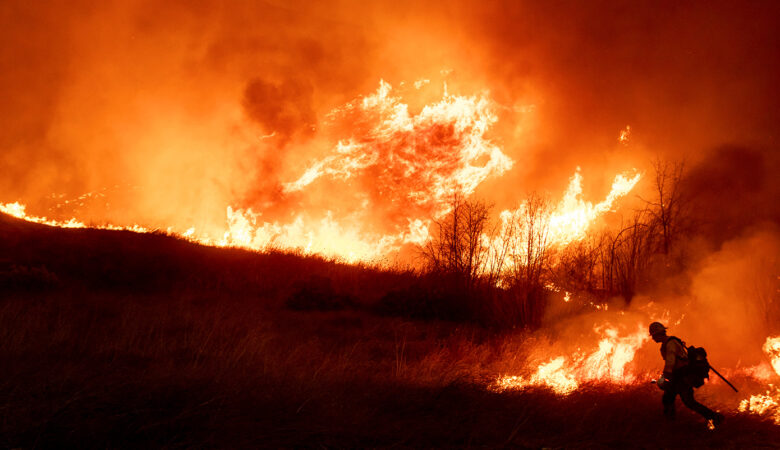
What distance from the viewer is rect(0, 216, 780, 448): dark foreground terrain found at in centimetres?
550

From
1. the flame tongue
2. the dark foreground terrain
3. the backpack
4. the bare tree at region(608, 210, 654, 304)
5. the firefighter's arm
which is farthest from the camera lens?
the bare tree at region(608, 210, 654, 304)

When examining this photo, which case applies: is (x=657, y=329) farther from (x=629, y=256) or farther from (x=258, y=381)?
(x=629, y=256)

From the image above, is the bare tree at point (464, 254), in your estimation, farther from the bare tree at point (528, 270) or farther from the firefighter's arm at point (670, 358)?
the firefighter's arm at point (670, 358)

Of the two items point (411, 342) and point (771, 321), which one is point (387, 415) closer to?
point (411, 342)

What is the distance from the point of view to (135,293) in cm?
1511

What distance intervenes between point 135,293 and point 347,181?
17969 millimetres

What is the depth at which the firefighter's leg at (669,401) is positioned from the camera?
830cm

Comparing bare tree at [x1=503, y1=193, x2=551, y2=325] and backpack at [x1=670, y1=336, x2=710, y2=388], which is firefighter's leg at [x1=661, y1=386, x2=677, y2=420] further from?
bare tree at [x1=503, y1=193, x2=551, y2=325]

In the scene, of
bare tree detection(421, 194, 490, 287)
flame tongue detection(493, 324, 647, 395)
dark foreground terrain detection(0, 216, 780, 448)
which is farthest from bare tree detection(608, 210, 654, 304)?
dark foreground terrain detection(0, 216, 780, 448)

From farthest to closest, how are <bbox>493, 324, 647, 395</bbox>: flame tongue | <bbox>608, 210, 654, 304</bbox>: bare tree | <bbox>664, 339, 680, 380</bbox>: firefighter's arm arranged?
<bbox>608, 210, 654, 304</bbox>: bare tree < <bbox>493, 324, 647, 395</bbox>: flame tongue < <bbox>664, 339, 680, 380</bbox>: firefighter's arm

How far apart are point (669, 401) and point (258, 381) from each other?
22.2 feet

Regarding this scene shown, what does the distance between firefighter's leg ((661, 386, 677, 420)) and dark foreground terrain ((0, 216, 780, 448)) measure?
0.28 meters

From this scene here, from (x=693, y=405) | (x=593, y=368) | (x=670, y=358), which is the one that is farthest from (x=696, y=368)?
(x=593, y=368)

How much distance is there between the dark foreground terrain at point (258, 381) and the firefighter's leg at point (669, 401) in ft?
0.92
